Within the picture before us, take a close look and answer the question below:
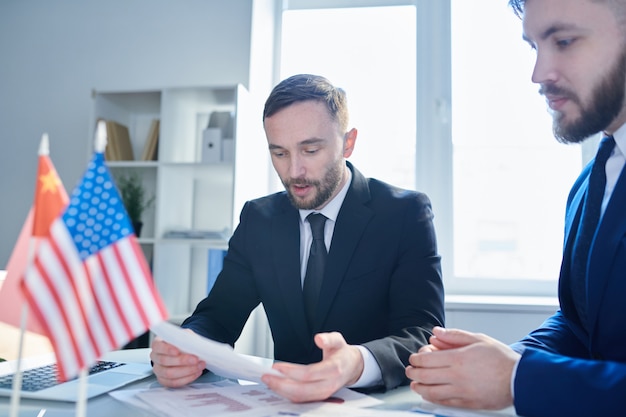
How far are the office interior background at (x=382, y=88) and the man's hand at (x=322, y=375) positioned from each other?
1946 mm

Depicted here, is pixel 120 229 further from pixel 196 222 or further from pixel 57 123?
pixel 57 123

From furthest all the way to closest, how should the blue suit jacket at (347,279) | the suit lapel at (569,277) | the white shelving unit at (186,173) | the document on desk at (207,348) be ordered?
the white shelving unit at (186,173) → the blue suit jacket at (347,279) → the suit lapel at (569,277) → the document on desk at (207,348)

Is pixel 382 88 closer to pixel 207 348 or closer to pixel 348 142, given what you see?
pixel 348 142

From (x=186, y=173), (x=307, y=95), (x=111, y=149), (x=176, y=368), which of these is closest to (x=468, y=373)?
(x=176, y=368)

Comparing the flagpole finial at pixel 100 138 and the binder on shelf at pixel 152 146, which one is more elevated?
the binder on shelf at pixel 152 146

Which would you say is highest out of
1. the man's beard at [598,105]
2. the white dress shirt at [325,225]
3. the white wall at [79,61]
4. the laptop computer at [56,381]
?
the white wall at [79,61]

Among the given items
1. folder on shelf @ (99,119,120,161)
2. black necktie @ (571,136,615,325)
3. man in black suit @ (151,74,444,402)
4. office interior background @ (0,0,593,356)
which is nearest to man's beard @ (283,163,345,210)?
man in black suit @ (151,74,444,402)

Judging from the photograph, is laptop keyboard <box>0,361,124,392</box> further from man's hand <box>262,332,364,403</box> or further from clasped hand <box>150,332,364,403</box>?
man's hand <box>262,332,364,403</box>

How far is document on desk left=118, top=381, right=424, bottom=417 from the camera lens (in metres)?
0.85

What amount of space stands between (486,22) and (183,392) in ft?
10.3

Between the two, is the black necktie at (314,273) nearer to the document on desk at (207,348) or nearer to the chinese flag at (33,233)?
the document on desk at (207,348)

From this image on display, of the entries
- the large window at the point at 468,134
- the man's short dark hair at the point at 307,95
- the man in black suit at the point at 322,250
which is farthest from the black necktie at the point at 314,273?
the large window at the point at 468,134

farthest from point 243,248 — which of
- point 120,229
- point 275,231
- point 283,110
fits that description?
point 120,229

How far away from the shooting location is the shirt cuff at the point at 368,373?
1.06 meters
